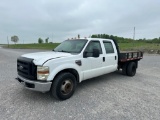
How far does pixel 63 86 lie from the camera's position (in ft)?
12.9

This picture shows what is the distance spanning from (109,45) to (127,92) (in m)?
2.12

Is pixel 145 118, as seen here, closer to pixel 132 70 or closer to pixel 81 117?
pixel 81 117

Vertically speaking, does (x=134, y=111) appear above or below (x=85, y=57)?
below

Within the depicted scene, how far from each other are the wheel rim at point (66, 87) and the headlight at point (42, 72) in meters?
0.64

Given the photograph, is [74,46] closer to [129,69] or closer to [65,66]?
[65,66]

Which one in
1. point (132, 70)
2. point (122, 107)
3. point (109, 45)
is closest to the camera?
point (122, 107)

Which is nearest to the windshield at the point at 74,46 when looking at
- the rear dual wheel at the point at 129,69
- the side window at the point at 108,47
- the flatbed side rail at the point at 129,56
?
the side window at the point at 108,47

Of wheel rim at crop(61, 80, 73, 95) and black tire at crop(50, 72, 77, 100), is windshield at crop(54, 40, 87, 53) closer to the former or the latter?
black tire at crop(50, 72, 77, 100)

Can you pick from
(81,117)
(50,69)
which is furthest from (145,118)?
(50,69)

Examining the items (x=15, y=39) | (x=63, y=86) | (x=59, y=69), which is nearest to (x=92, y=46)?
(x=59, y=69)

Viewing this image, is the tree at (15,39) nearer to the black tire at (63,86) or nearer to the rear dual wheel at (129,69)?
the rear dual wheel at (129,69)

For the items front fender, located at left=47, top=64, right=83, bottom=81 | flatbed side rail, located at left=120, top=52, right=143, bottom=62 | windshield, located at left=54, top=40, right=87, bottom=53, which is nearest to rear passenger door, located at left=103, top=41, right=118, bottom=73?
flatbed side rail, located at left=120, top=52, right=143, bottom=62

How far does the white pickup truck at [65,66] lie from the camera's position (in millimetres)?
3553

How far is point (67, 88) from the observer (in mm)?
4035
